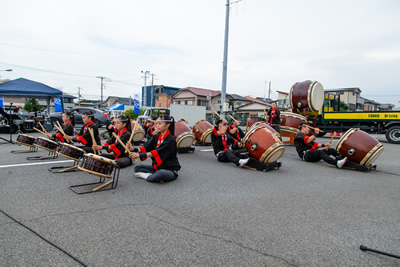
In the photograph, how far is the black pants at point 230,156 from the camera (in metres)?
5.78

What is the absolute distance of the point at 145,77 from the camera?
44719 mm

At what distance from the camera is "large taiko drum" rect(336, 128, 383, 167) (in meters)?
5.50

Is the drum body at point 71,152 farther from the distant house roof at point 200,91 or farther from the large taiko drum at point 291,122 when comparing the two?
the distant house roof at point 200,91

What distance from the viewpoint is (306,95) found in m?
10.2

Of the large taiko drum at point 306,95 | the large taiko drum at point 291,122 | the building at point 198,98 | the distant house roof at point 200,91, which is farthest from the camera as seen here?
the distant house roof at point 200,91

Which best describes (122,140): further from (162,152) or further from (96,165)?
(96,165)

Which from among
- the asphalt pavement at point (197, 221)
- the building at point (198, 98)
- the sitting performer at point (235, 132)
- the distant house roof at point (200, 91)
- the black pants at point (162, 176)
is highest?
the distant house roof at point (200, 91)

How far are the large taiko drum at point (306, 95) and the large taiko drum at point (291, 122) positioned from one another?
137 cm

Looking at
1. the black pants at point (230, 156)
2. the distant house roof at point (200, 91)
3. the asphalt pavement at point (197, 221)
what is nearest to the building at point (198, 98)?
the distant house roof at point (200, 91)

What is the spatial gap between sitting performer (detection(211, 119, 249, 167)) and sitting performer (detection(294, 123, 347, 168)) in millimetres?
1613

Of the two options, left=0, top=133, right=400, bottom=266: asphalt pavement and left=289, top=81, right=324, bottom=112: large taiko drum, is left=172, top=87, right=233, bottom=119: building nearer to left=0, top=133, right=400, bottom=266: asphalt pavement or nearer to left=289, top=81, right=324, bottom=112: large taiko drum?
left=289, top=81, right=324, bottom=112: large taiko drum

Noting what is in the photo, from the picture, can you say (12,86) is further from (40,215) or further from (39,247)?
(39,247)

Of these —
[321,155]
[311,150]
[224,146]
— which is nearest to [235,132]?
[224,146]

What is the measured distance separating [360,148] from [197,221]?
14.8 ft
